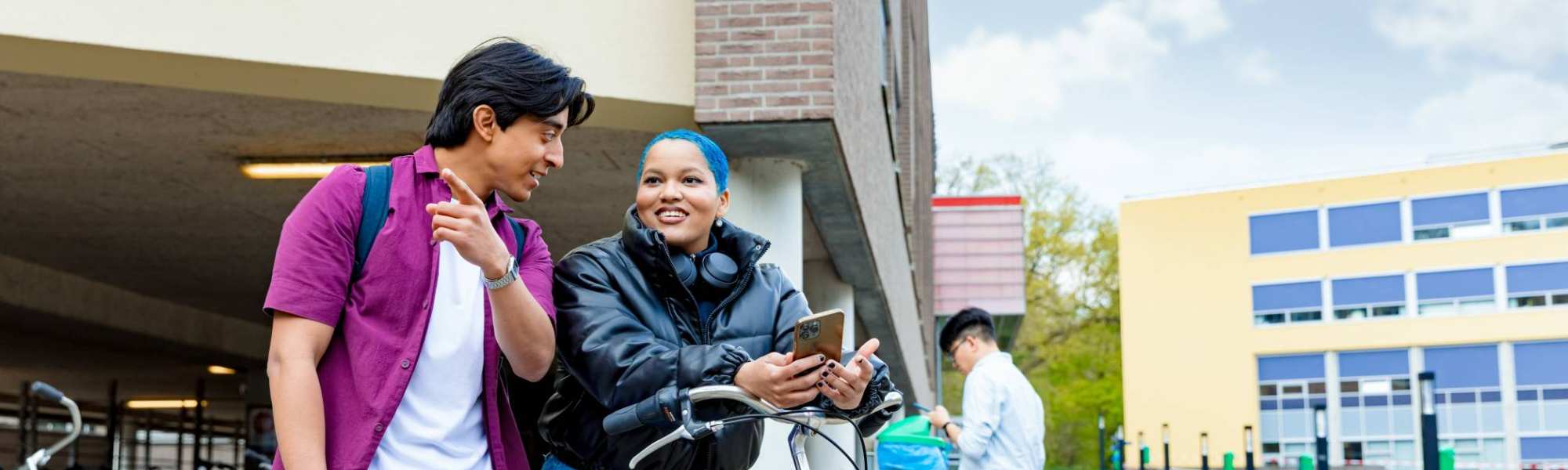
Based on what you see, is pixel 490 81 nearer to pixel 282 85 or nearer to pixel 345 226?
pixel 345 226

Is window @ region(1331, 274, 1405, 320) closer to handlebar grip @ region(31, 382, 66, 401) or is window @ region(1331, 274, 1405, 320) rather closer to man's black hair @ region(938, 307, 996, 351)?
man's black hair @ region(938, 307, 996, 351)

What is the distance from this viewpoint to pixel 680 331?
3.02 meters

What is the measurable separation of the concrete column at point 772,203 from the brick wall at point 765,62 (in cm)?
81

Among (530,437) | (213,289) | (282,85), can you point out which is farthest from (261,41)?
(213,289)

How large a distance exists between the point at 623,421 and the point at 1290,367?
68510 mm

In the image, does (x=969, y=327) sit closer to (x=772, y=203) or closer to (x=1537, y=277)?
(x=772, y=203)

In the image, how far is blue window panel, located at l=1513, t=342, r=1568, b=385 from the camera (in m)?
61.8

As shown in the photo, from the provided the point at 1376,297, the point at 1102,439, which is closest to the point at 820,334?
the point at 1102,439

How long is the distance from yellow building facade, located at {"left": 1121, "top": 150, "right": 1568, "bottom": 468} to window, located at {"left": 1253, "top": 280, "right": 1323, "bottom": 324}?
8 centimetres

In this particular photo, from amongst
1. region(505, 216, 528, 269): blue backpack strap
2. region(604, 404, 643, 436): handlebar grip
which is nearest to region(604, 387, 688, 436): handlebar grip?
region(604, 404, 643, 436): handlebar grip

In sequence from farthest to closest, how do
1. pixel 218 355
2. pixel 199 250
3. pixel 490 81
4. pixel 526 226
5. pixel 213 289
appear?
pixel 218 355 < pixel 213 289 < pixel 199 250 < pixel 526 226 < pixel 490 81

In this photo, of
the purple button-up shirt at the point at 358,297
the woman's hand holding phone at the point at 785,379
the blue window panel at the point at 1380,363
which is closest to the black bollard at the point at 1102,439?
the woman's hand holding phone at the point at 785,379

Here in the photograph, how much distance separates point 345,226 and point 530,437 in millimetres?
878

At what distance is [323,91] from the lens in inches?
276
